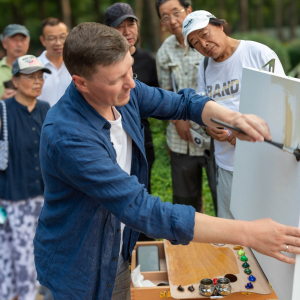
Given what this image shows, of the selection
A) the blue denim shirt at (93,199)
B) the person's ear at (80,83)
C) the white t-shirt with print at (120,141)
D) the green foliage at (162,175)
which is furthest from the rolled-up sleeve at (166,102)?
the green foliage at (162,175)

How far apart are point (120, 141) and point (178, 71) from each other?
200cm

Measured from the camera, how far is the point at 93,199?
61.0 inches

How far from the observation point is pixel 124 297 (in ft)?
6.88

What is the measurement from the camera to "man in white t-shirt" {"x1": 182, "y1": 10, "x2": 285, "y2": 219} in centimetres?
253

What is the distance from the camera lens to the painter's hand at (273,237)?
1.30 metres

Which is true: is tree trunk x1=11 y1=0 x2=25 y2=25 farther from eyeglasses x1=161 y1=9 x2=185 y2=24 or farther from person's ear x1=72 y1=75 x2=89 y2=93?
person's ear x1=72 y1=75 x2=89 y2=93

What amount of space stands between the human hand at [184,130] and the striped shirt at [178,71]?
50 mm

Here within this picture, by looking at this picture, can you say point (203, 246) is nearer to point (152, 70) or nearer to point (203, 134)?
point (203, 134)

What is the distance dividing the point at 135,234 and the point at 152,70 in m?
2.11

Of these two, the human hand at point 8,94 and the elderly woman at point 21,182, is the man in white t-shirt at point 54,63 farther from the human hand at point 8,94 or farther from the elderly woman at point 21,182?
the elderly woman at point 21,182

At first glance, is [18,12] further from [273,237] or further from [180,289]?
[273,237]

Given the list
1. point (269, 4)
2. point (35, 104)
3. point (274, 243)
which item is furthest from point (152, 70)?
point (269, 4)

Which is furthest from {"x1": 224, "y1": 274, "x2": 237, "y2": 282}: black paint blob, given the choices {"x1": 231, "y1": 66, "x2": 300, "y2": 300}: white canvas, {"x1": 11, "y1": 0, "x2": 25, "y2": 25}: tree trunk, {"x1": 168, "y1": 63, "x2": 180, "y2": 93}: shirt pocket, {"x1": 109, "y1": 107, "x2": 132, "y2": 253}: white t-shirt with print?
{"x1": 11, "y1": 0, "x2": 25, "y2": 25}: tree trunk

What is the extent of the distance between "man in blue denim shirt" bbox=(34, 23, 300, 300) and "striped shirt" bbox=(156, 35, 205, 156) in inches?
70.0
